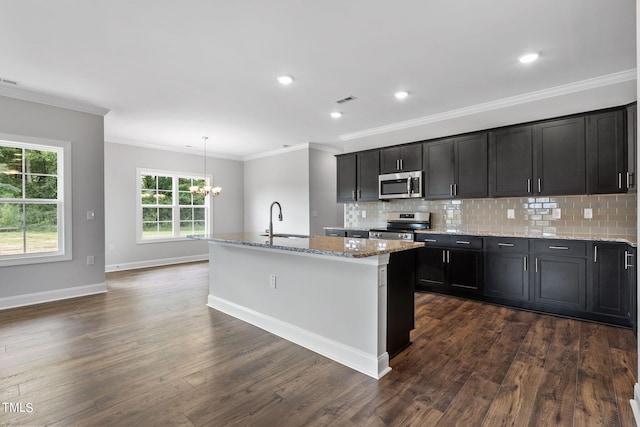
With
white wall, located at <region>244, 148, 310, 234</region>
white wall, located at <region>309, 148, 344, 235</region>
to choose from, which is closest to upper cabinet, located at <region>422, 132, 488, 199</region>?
white wall, located at <region>309, 148, 344, 235</region>

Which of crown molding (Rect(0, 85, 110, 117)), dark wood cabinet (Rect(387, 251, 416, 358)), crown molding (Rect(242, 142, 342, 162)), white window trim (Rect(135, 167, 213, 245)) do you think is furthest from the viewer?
crown molding (Rect(242, 142, 342, 162))

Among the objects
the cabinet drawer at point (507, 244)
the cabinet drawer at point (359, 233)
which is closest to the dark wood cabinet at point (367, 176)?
the cabinet drawer at point (359, 233)

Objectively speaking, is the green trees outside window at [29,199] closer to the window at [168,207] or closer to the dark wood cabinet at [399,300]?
the window at [168,207]

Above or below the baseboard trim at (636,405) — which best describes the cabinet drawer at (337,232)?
above

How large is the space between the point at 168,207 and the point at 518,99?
6.76 metres

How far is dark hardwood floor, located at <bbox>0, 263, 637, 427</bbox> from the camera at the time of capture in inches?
70.2

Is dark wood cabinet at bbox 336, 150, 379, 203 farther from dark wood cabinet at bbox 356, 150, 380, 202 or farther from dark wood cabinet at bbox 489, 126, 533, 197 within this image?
dark wood cabinet at bbox 489, 126, 533, 197

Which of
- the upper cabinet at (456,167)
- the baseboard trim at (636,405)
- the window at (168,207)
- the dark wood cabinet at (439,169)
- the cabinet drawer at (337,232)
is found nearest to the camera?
the baseboard trim at (636,405)

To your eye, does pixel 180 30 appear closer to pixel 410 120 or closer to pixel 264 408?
pixel 264 408

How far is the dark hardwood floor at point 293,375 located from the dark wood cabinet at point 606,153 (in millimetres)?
1460

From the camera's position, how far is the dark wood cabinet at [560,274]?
325 centimetres

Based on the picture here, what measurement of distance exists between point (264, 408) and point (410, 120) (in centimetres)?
447

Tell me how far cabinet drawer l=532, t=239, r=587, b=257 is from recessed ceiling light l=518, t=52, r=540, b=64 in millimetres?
1885

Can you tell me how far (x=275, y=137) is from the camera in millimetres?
6160
